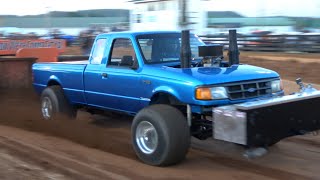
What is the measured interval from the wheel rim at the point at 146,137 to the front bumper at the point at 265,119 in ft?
2.96

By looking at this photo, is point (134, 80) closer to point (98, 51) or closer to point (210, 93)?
point (98, 51)

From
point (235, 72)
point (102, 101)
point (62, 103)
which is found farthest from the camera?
point (62, 103)

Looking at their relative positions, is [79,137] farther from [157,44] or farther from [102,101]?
[157,44]

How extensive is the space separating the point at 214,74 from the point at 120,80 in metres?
1.64

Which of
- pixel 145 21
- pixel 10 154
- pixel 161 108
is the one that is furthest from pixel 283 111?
pixel 145 21

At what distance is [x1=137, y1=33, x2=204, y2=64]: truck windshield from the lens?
6965 mm

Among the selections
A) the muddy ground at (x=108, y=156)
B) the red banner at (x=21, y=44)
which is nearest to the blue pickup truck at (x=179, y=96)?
the muddy ground at (x=108, y=156)

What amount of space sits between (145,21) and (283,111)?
47.2 metres

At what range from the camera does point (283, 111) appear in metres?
5.45

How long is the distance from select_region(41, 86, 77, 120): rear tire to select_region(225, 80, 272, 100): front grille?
3.65 metres

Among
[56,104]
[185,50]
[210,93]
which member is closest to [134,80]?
[185,50]

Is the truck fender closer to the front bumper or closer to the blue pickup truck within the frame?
the blue pickup truck

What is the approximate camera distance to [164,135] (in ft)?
18.7

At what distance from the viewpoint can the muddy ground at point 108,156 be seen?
18.2 ft
